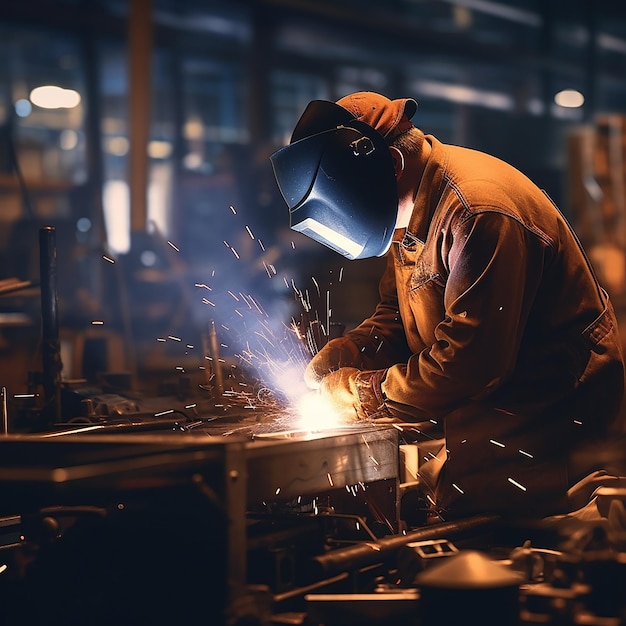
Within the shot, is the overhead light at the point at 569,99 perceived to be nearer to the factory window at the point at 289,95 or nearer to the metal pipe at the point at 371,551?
the factory window at the point at 289,95

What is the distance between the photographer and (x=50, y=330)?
3.24 meters

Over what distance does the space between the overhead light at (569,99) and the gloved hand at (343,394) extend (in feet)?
36.6

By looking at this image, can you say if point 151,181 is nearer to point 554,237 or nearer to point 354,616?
point 554,237

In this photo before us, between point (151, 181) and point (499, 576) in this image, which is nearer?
point (499, 576)

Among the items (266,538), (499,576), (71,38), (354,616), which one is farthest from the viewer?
(71,38)

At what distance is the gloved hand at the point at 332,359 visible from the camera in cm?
316

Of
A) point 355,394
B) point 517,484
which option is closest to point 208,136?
point 355,394

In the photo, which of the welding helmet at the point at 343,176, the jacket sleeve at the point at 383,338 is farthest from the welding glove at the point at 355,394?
the jacket sleeve at the point at 383,338

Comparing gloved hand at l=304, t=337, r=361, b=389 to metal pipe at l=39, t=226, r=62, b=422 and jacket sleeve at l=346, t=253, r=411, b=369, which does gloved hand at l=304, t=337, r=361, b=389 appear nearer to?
jacket sleeve at l=346, t=253, r=411, b=369

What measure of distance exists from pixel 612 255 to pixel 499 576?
7182mm

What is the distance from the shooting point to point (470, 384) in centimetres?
249

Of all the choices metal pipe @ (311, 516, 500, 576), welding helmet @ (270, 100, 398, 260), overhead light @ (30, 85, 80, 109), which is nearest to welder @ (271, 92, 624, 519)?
welding helmet @ (270, 100, 398, 260)

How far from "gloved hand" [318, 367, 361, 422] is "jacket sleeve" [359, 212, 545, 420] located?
15cm

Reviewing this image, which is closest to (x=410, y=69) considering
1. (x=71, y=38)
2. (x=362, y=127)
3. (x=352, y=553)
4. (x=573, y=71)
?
(x=573, y=71)
